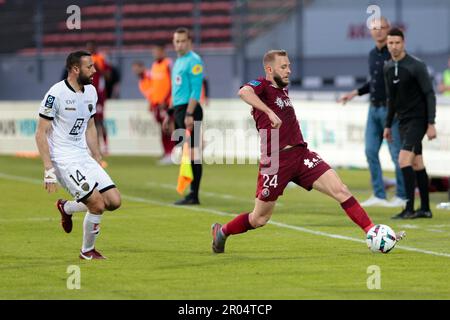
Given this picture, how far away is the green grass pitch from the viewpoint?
9383mm

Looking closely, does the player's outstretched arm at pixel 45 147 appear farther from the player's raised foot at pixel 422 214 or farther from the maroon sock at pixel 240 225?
the player's raised foot at pixel 422 214

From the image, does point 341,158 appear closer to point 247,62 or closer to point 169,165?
point 169,165

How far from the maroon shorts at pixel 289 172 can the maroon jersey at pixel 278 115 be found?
0.11 meters

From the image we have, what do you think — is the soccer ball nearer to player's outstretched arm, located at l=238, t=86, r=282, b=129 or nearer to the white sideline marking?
the white sideline marking

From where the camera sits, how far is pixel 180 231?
13.5 m

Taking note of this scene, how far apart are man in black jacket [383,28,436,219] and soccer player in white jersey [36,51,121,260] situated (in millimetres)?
4545

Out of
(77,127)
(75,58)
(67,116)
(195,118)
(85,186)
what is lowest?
(85,186)

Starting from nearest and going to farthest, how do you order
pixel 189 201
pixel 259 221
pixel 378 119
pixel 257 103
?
1. pixel 257 103
2. pixel 259 221
3. pixel 378 119
4. pixel 189 201

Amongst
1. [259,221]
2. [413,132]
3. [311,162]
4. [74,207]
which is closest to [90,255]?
[74,207]

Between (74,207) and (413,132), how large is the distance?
4570 mm

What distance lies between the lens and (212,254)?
1153cm

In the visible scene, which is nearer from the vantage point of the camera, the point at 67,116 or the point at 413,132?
the point at 67,116

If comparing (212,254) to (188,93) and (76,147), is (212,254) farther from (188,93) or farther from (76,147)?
(188,93)
